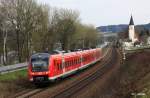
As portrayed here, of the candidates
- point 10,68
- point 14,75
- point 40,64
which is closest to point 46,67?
point 40,64

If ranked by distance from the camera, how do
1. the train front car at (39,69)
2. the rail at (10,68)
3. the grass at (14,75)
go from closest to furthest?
the train front car at (39,69) → the grass at (14,75) → the rail at (10,68)

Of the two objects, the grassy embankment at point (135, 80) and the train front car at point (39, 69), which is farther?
the train front car at point (39, 69)

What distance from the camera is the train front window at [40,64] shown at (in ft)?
106

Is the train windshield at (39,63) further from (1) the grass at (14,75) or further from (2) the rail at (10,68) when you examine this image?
(2) the rail at (10,68)

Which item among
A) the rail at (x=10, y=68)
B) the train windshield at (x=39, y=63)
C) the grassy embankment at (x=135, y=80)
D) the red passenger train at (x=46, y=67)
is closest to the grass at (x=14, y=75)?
the rail at (x=10, y=68)

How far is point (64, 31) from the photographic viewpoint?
92.0 meters

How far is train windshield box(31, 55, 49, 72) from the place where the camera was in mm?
32219

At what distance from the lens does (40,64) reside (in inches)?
1271

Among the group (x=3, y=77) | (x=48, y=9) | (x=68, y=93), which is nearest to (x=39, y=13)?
(x=48, y=9)

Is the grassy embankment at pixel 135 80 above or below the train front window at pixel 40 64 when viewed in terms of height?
below

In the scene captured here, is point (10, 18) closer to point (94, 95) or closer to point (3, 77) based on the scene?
point (3, 77)

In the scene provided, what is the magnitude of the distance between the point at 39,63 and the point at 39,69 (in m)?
0.49

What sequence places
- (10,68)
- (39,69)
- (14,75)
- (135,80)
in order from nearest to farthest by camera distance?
(39,69), (135,80), (14,75), (10,68)

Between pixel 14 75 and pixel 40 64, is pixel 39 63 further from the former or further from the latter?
pixel 14 75
